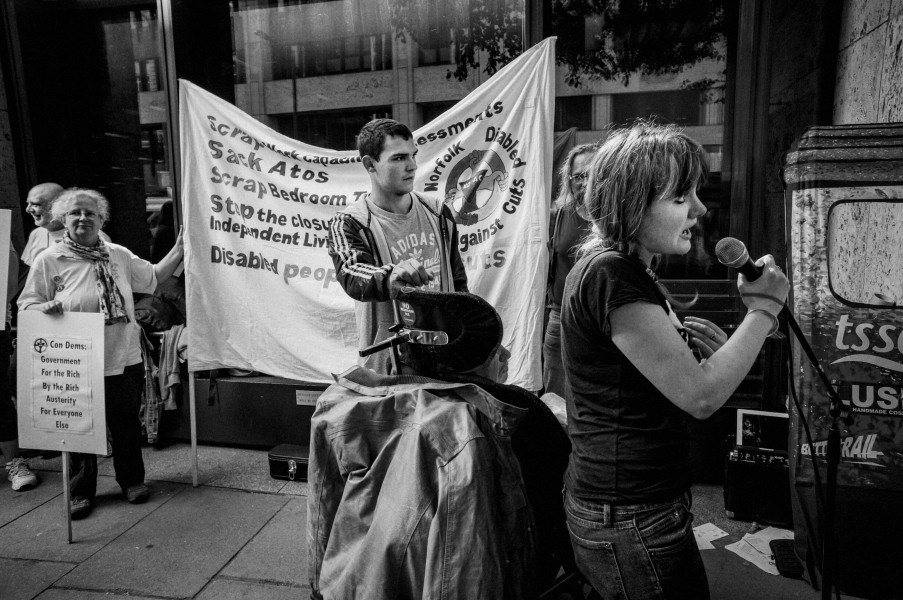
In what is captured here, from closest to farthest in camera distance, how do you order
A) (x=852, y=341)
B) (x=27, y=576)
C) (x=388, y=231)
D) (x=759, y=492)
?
(x=852, y=341) < (x=388, y=231) < (x=27, y=576) < (x=759, y=492)

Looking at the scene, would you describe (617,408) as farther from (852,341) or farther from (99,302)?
(99,302)

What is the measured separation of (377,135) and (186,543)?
240 cm

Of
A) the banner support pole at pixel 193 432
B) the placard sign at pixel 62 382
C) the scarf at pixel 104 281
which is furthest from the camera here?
the banner support pole at pixel 193 432

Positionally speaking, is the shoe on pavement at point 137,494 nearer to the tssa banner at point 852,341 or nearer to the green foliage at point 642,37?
the tssa banner at point 852,341

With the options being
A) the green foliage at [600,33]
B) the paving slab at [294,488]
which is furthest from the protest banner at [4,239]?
the green foliage at [600,33]

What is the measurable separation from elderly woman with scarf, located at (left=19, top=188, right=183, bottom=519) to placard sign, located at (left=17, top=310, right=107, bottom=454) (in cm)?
15

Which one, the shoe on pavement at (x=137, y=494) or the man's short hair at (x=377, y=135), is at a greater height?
the man's short hair at (x=377, y=135)

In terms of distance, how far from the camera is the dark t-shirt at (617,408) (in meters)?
1.41

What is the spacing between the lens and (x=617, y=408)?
1.46 m

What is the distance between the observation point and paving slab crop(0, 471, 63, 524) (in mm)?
3927

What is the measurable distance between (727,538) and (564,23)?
3.34 metres

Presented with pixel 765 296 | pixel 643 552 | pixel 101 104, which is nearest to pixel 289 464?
pixel 643 552

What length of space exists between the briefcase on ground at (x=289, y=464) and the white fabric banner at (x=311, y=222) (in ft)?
1.83

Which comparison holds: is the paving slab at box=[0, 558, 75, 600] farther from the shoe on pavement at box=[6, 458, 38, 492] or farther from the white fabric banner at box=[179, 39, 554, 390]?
the white fabric banner at box=[179, 39, 554, 390]
